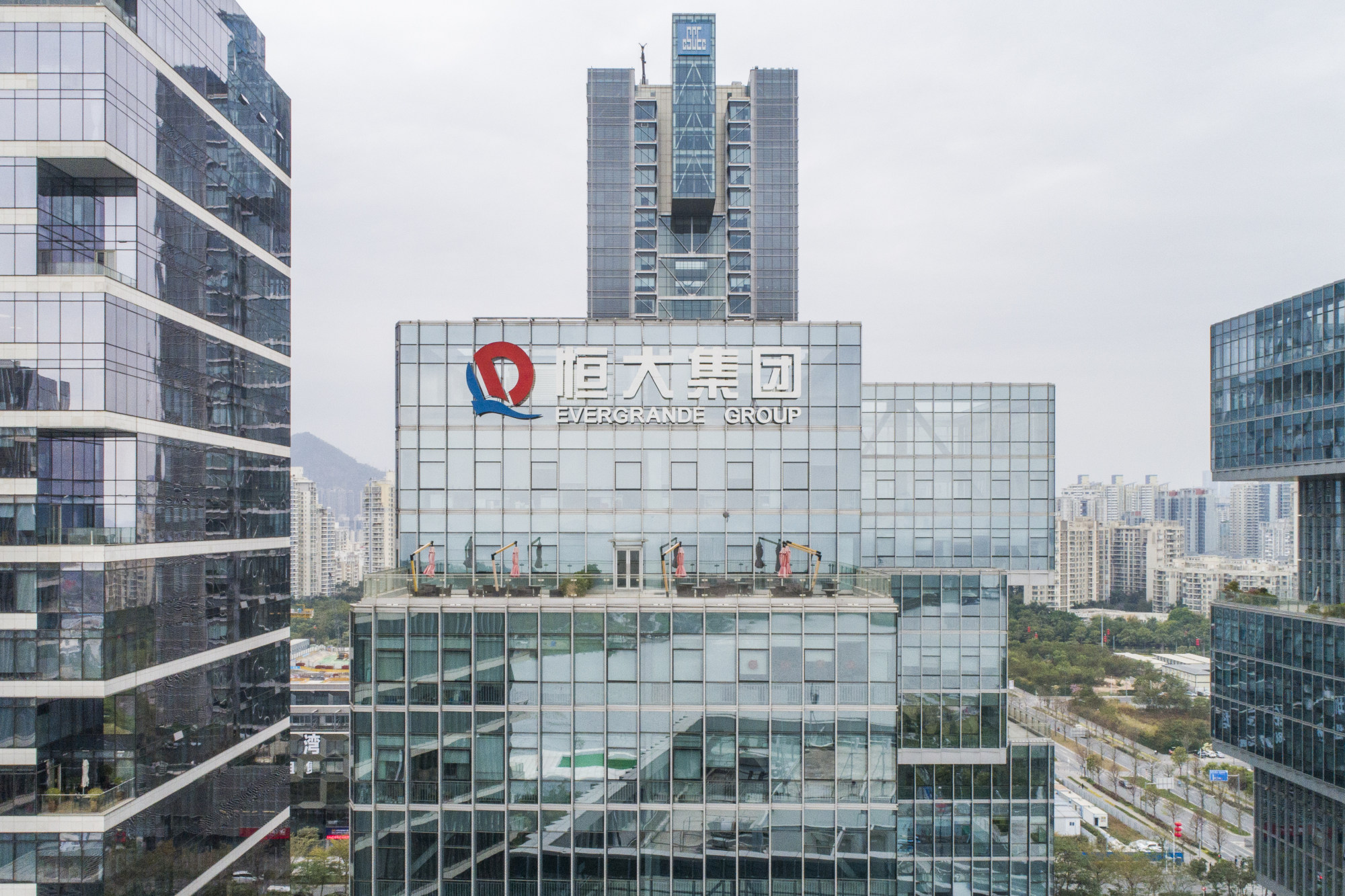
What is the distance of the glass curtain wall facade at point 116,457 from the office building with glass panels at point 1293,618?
68.9m

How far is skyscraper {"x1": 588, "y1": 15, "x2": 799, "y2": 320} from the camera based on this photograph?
70000 millimetres

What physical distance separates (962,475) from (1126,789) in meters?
63.0

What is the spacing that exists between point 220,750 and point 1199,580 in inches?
7146

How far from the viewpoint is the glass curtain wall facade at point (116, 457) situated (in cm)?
3275

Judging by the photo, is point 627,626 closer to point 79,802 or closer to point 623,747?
point 623,747

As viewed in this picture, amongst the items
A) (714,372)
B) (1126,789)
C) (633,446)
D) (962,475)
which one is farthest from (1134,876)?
(633,446)

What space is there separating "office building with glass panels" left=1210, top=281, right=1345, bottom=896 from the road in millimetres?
15753

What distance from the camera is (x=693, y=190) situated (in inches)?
2734

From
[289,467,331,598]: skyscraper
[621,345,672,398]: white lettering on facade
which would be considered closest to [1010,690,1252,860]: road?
[621,345,672,398]: white lettering on facade

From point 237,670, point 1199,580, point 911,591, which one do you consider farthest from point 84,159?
point 1199,580

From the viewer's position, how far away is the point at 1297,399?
5194cm

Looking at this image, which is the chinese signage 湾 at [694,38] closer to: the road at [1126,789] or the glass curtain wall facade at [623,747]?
the glass curtain wall facade at [623,747]

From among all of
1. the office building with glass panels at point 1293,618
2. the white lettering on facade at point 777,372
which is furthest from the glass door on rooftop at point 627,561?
the office building with glass panels at point 1293,618

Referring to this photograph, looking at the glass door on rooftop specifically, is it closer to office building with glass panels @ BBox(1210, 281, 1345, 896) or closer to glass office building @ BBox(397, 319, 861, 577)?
glass office building @ BBox(397, 319, 861, 577)
